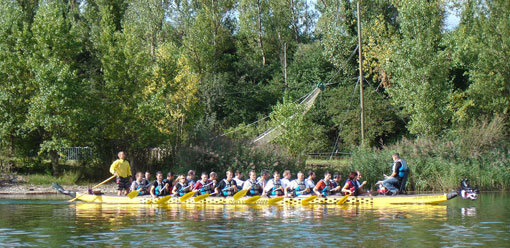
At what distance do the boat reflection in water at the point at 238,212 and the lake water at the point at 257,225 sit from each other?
3 cm

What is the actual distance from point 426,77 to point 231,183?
685 inches

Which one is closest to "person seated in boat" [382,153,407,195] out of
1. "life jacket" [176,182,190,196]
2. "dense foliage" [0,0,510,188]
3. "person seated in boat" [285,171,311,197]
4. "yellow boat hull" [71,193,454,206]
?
"yellow boat hull" [71,193,454,206]

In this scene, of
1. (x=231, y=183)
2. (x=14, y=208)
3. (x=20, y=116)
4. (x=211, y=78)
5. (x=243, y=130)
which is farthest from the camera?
(x=211, y=78)

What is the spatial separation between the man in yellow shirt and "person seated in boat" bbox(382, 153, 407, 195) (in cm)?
968

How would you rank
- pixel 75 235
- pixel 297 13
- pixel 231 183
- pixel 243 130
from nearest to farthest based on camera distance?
pixel 75 235
pixel 231 183
pixel 243 130
pixel 297 13

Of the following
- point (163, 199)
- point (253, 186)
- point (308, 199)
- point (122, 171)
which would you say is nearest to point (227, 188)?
point (253, 186)

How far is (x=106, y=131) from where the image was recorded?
3416cm

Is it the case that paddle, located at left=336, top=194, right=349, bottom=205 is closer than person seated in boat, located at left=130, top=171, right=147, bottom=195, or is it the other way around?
paddle, located at left=336, top=194, right=349, bottom=205

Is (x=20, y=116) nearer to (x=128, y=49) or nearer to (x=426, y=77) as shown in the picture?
(x=128, y=49)

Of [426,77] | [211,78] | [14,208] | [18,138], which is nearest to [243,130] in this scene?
[211,78]

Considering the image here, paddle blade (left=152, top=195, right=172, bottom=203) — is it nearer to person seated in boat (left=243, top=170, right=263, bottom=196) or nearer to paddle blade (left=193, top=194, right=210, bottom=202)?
paddle blade (left=193, top=194, right=210, bottom=202)

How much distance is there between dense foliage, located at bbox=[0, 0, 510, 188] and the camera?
110 ft

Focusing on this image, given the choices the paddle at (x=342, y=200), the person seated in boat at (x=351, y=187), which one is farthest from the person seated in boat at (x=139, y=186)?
the person seated in boat at (x=351, y=187)

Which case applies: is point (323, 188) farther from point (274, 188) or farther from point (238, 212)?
point (238, 212)
